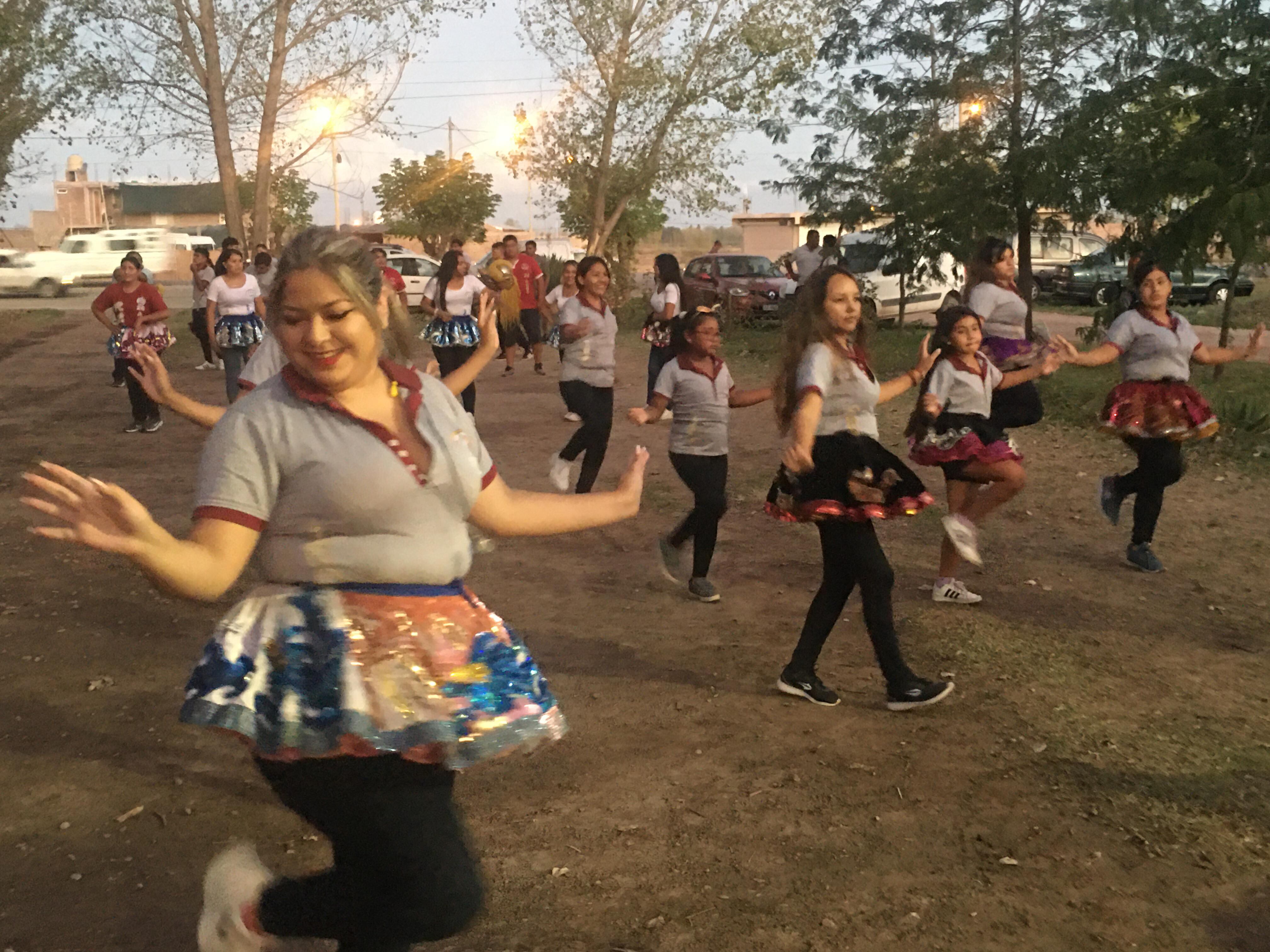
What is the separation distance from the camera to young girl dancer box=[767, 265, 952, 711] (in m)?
5.02

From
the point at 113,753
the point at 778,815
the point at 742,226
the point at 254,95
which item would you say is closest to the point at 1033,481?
the point at 778,815

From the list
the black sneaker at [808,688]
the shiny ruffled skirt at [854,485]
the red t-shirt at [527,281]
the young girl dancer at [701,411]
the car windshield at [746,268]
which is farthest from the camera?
the car windshield at [746,268]

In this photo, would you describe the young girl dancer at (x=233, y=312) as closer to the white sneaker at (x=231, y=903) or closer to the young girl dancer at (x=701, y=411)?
the young girl dancer at (x=701, y=411)

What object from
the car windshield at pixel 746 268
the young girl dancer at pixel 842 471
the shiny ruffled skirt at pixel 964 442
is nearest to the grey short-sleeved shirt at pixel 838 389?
the young girl dancer at pixel 842 471

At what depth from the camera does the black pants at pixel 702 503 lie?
666 cm

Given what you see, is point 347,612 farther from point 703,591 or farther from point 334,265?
point 703,591

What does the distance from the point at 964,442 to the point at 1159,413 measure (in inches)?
60.4

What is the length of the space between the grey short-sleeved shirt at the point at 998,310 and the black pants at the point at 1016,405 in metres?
0.36

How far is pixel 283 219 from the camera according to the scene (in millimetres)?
61219

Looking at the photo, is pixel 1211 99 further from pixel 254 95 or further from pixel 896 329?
pixel 254 95

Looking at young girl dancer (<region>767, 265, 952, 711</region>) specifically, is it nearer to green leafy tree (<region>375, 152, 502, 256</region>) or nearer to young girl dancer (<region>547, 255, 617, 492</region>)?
young girl dancer (<region>547, 255, 617, 492</region>)

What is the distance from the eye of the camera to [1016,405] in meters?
7.54

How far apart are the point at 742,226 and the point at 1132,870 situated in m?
62.6

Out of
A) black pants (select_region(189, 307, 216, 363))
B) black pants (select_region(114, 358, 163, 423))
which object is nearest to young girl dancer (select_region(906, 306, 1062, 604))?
black pants (select_region(114, 358, 163, 423))
